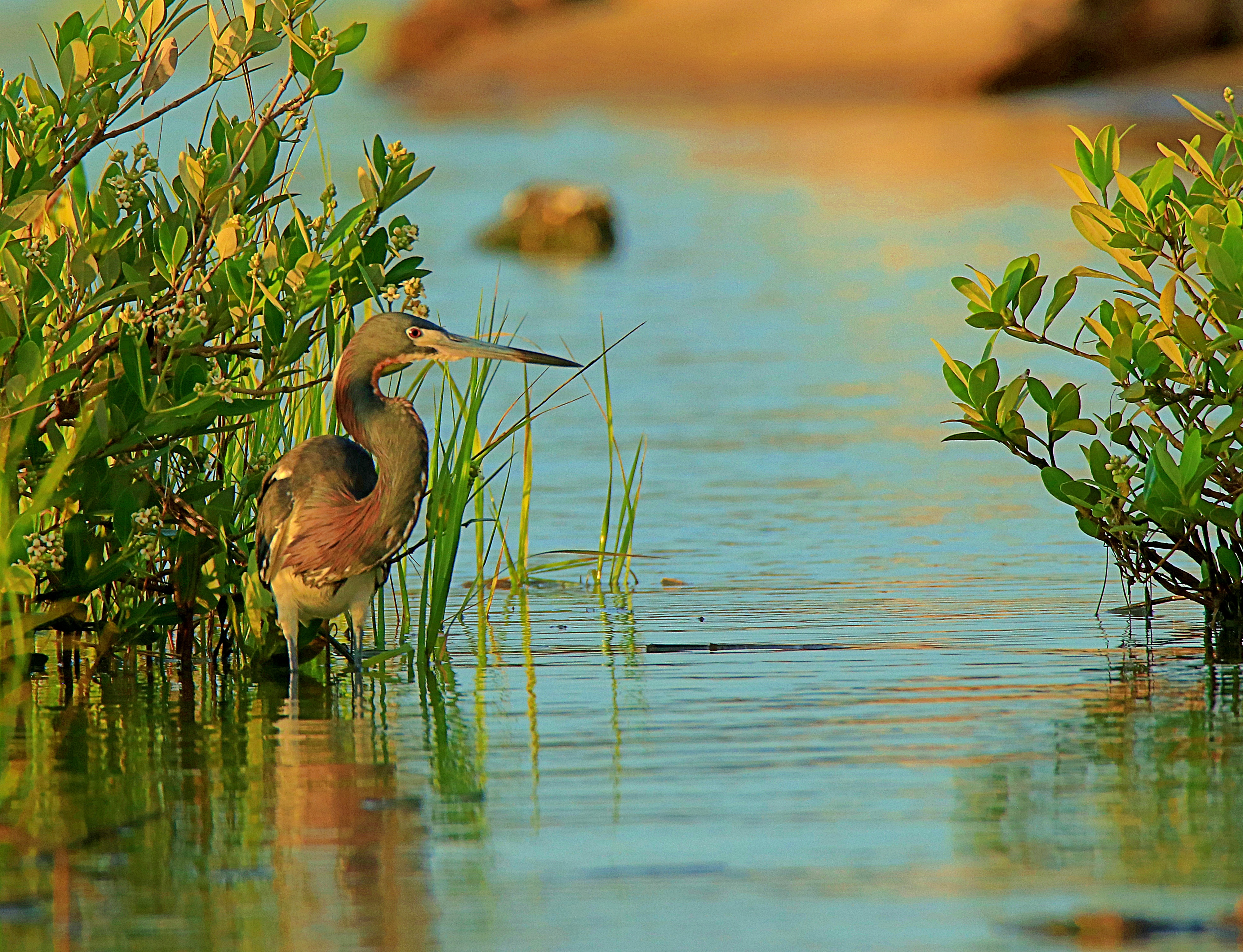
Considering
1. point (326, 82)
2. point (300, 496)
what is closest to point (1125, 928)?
point (300, 496)

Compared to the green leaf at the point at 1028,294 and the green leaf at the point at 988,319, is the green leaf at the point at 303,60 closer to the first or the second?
the green leaf at the point at 988,319

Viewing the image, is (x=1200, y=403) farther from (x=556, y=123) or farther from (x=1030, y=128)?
(x=556, y=123)

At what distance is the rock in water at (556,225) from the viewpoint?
22234 millimetres

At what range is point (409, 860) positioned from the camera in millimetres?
4207

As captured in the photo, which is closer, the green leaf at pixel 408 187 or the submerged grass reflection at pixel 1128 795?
the submerged grass reflection at pixel 1128 795

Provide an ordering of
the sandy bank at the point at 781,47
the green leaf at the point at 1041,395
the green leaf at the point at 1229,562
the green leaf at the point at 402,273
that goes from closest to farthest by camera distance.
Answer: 1. the green leaf at the point at 402,273
2. the green leaf at the point at 1041,395
3. the green leaf at the point at 1229,562
4. the sandy bank at the point at 781,47

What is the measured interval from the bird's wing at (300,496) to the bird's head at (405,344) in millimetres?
356

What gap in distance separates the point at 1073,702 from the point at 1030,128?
2848cm

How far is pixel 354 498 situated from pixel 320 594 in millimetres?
323

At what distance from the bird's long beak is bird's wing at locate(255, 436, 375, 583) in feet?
1.59

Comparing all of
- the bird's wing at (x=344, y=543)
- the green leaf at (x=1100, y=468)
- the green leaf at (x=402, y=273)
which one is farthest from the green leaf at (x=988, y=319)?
the bird's wing at (x=344, y=543)

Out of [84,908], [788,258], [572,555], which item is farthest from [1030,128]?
[84,908]

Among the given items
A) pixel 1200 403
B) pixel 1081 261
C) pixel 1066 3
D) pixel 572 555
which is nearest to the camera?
pixel 1200 403

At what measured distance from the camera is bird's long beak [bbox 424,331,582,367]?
5863 mm
